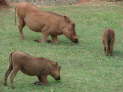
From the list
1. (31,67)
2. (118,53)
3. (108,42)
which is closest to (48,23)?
(108,42)

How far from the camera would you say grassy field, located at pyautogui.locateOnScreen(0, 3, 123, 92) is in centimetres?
1027

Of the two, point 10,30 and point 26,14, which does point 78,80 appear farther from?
point 10,30

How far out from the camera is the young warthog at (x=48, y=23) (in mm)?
15516

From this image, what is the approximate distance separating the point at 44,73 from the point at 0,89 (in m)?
1.02

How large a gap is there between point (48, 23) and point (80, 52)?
6.41 ft

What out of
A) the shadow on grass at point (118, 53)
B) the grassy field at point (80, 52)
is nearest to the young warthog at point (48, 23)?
the grassy field at point (80, 52)

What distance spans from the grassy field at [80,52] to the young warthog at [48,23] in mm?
345

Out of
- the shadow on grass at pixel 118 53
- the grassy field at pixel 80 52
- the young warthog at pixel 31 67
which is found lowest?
the shadow on grass at pixel 118 53

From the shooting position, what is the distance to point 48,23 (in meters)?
15.5

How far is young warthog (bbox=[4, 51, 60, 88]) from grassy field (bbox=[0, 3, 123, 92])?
0.23m

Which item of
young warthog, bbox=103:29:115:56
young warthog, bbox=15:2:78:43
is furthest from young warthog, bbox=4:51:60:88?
young warthog, bbox=15:2:78:43

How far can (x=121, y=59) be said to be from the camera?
43.4 ft

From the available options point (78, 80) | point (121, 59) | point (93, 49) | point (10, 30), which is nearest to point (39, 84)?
point (78, 80)

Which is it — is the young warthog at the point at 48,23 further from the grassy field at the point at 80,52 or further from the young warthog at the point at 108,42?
the young warthog at the point at 108,42
